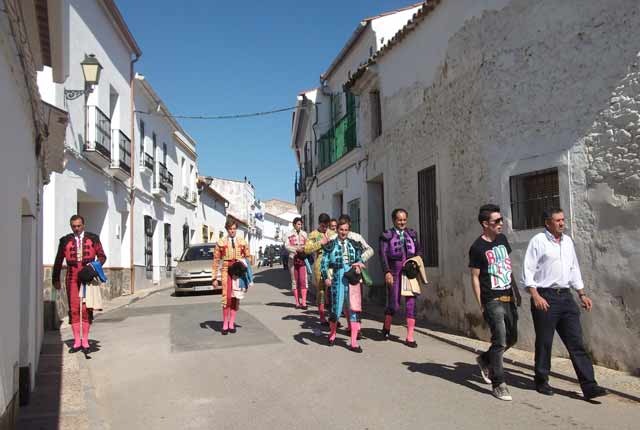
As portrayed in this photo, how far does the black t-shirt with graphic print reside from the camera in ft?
18.2

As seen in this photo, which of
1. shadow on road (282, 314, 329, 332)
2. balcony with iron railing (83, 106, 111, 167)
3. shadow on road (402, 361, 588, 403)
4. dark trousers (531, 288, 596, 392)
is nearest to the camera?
dark trousers (531, 288, 596, 392)

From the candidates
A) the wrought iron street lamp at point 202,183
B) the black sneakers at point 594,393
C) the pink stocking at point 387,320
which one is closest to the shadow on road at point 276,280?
the wrought iron street lamp at point 202,183

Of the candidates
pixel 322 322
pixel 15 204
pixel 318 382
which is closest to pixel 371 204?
pixel 322 322

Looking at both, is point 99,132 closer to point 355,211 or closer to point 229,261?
point 355,211

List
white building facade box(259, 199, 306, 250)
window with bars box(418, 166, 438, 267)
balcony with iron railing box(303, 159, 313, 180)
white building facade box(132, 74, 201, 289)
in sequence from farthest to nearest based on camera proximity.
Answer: white building facade box(259, 199, 306, 250) → balcony with iron railing box(303, 159, 313, 180) → white building facade box(132, 74, 201, 289) → window with bars box(418, 166, 438, 267)

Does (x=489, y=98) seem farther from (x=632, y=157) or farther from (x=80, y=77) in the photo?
(x=80, y=77)

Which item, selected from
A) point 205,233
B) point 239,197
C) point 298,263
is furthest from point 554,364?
point 239,197

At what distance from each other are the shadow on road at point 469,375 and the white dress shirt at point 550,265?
106 cm

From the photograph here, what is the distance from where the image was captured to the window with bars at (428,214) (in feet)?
33.9

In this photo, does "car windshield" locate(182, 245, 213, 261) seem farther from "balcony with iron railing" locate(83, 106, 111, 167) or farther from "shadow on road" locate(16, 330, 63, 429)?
"shadow on road" locate(16, 330, 63, 429)

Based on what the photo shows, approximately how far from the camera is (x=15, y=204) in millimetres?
4602

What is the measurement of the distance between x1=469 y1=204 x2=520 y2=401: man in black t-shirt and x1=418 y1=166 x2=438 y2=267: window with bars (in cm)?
442

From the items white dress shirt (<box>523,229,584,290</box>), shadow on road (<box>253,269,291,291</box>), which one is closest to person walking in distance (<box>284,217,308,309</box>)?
shadow on road (<box>253,269,291,291</box>)

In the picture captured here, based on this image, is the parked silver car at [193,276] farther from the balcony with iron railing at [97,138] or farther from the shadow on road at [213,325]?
the shadow on road at [213,325]
